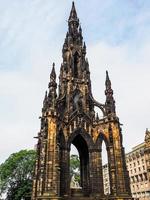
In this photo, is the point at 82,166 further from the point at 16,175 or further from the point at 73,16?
the point at 73,16

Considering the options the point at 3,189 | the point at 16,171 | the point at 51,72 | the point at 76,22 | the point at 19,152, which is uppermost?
the point at 76,22

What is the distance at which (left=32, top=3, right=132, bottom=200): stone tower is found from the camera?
68.8 feet

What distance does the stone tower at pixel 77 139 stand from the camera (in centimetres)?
2097

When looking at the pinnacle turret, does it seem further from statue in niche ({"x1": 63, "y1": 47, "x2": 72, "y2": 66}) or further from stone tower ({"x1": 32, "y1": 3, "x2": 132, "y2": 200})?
stone tower ({"x1": 32, "y1": 3, "x2": 132, "y2": 200})

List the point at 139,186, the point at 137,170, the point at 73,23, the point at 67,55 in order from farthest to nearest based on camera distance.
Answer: the point at 137,170 < the point at 139,186 < the point at 73,23 < the point at 67,55

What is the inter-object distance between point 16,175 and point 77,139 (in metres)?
16.0

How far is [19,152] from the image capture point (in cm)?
3856

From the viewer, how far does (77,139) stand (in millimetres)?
25734

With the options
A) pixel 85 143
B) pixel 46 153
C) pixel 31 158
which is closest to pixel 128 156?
pixel 31 158

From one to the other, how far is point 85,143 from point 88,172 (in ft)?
9.53

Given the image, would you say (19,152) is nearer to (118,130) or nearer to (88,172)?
(88,172)

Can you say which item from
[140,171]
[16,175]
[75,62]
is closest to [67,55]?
[75,62]

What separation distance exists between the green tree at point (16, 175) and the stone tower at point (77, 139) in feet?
39.7

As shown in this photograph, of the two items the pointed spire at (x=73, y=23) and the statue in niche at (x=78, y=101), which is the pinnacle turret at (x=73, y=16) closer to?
the pointed spire at (x=73, y=23)
